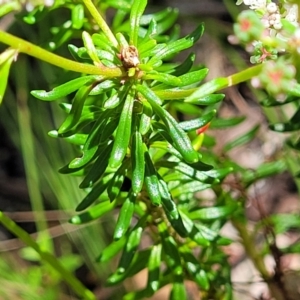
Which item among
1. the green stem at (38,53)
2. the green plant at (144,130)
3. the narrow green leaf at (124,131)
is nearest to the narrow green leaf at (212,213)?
the green plant at (144,130)

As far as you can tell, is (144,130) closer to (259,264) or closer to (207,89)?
(207,89)

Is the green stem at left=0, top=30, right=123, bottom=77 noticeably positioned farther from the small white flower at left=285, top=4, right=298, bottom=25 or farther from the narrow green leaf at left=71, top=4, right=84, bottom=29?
the narrow green leaf at left=71, top=4, right=84, bottom=29

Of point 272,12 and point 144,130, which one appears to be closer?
point 272,12

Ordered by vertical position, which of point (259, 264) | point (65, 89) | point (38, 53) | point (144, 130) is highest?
point (38, 53)

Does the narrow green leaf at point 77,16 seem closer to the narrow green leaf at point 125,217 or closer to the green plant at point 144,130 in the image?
the green plant at point 144,130

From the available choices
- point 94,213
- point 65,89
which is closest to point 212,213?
point 94,213

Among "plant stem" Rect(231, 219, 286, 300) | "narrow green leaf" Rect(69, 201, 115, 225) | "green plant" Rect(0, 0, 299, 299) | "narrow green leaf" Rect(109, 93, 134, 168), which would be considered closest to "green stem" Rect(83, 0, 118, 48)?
"green plant" Rect(0, 0, 299, 299)

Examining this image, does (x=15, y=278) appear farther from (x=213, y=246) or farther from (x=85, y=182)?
(x=85, y=182)
